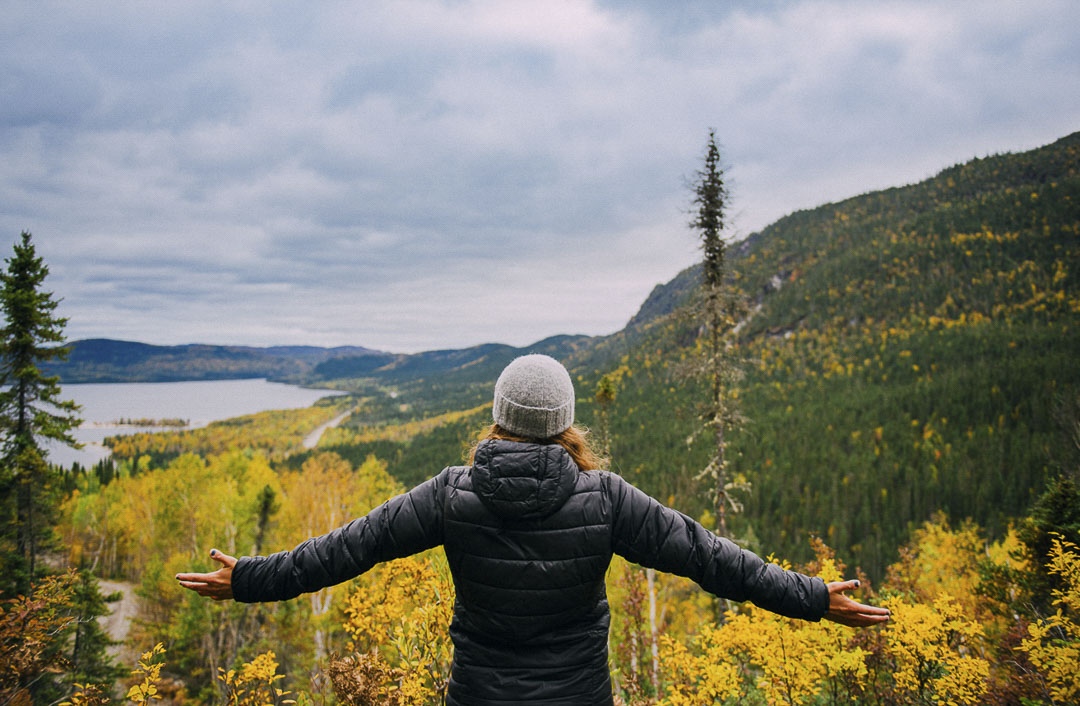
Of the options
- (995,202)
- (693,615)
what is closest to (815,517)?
(693,615)

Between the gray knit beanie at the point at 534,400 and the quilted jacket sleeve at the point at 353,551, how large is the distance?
1.36ft

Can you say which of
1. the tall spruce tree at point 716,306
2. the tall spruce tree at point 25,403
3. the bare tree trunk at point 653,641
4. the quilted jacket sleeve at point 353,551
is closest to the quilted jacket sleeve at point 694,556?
the quilted jacket sleeve at point 353,551

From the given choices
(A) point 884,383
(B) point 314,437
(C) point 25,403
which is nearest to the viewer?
(C) point 25,403

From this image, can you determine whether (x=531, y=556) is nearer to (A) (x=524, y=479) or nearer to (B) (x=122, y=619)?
(A) (x=524, y=479)

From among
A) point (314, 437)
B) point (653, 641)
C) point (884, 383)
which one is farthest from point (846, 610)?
point (314, 437)

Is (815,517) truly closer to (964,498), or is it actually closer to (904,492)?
(904,492)

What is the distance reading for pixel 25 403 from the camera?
12.0m

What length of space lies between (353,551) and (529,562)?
0.81 metres

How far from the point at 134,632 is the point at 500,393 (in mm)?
33208

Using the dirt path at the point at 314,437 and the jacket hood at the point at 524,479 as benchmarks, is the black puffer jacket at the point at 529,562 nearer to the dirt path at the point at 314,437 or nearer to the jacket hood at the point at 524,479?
the jacket hood at the point at 524,479

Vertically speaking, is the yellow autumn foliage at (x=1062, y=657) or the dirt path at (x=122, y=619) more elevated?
the yellow autumn foliage at (x=1062, y=657)

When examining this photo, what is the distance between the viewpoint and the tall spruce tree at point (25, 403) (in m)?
11.4

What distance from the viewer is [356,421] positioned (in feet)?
593

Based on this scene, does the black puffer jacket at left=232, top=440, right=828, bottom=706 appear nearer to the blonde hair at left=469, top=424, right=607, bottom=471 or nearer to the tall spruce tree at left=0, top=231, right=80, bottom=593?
the blonde hair at left=469, top=424, right=607, bottom=471
